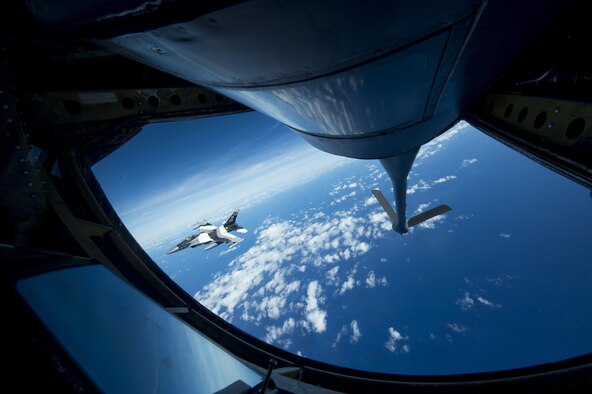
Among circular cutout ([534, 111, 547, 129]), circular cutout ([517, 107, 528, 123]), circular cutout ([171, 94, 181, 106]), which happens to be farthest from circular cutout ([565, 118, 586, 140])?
circular cutout ([171, 94, 181, 106])

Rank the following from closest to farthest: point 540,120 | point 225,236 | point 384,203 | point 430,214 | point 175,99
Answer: point 540,120, point 175,99, point 430,214, point 384,203, point 225,236

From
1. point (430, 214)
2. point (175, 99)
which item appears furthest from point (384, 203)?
point (175, 99)

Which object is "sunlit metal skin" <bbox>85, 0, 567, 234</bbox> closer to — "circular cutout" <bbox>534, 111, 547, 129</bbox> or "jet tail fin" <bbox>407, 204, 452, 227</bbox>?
"circular cutout" <bbox>534, 111, 547, 129</bbox>

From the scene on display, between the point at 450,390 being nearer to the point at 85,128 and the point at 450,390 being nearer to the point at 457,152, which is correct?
the point at 85,128

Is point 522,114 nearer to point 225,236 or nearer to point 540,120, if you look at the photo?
point 540,120

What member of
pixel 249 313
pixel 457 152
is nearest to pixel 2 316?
pixel 249 313

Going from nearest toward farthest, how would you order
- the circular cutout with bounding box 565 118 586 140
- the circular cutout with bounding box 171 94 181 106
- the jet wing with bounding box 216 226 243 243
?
the circular cutout with bounding box 565 118 586 140, the circular cutout with bounding box 171 94 181 106, the jet wing with bounding box 216 226 243 243
